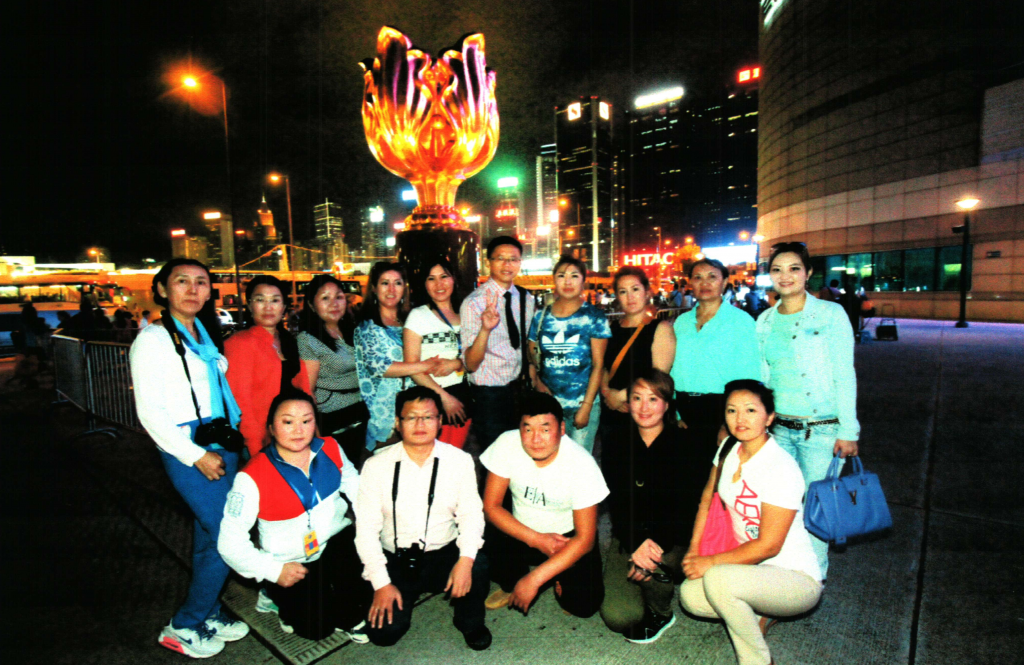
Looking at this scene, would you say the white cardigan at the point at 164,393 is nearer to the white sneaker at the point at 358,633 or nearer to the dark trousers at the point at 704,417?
the white sneaker at the point at 358,633

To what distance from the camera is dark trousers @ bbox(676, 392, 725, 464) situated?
2.98 meters

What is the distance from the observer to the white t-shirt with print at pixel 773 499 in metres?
2.33

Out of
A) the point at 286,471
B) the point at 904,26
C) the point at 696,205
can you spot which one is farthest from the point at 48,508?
the point at 696,205

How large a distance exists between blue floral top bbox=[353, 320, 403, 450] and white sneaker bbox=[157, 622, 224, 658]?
54.4 inches

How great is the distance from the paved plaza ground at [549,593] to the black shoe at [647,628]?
0.13ft

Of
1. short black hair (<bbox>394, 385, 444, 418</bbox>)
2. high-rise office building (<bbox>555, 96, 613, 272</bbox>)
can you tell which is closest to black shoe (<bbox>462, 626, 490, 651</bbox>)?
short black hair (<bbox>394, 385, 444, 418</bbox>)

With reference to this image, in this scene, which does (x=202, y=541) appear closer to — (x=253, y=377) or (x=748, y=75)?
(x=253, y=377)

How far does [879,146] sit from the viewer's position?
25047 mm

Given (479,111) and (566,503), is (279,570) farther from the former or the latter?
(479,111)

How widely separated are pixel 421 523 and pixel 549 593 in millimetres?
971

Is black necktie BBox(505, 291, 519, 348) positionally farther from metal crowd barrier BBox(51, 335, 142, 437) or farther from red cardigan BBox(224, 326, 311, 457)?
metal crowd barrier BBox(51, 335, 142, 437)

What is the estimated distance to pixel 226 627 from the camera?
2.64m

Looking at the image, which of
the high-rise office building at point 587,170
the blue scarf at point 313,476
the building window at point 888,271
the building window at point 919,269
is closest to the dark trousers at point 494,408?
the blue scarf at point 313,476

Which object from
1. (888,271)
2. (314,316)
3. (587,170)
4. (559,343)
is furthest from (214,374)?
(587,170)
